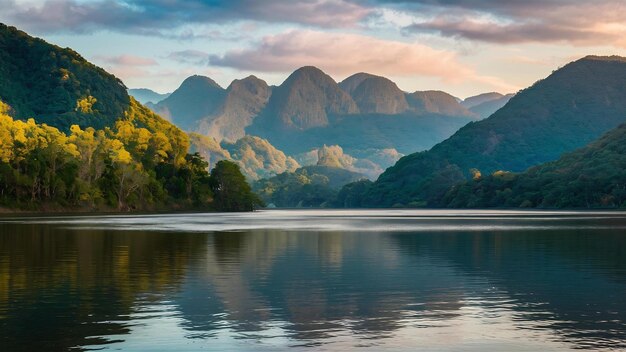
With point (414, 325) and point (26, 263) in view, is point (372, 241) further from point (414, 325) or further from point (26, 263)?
point (414, 325)

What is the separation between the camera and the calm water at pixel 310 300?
27578mm

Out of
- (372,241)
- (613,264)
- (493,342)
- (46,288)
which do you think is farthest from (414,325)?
(372,241)

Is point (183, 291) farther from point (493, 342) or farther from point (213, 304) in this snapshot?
point (493, 342)

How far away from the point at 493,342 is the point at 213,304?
43.4 feet

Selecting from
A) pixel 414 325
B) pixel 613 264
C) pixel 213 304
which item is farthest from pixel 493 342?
pixel 613 264

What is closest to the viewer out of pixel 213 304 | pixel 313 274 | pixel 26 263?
pixel 213 304

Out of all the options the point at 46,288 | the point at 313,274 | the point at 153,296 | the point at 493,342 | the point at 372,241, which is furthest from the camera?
the point at 372,241

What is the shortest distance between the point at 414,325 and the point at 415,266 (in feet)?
85.8

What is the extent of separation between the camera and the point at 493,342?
89.6 ft

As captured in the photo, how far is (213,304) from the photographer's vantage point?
36.4m

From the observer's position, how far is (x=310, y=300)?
37.9 meters

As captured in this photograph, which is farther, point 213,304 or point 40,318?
point 213,304

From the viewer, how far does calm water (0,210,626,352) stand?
27.6 m

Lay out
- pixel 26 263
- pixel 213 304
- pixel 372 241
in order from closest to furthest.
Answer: pixel 213 304, pixel 26 263, pixel 372 241
